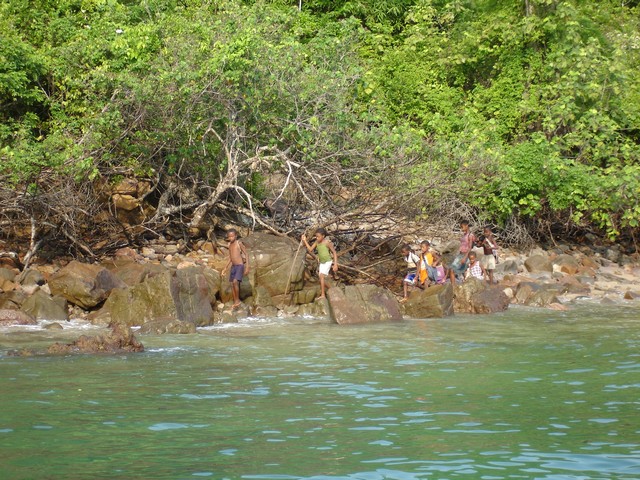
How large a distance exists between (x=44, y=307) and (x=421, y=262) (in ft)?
24.6

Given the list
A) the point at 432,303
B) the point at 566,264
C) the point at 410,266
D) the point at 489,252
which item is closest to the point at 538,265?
the point at 566,264

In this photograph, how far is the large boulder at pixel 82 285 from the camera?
15.7 metres

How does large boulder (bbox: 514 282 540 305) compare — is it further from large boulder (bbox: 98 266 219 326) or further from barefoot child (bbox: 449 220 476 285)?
large boulder (bbox: 98 266 219 326)

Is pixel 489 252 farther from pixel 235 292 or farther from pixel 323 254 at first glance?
pixel 235 292

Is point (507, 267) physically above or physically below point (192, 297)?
above

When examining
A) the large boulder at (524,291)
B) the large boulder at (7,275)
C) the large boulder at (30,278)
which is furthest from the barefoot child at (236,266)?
the large boulder at (524,291)

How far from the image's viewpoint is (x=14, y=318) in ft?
48.2

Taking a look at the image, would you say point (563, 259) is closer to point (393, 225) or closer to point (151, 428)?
point (393, 225)

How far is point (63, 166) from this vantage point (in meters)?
17.2

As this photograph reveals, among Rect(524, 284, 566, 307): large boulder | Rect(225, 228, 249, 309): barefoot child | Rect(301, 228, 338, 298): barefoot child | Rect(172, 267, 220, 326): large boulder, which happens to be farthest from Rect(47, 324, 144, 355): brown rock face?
Rect(524, 284, 566, 307): large boulder

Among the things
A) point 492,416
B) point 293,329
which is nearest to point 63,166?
point 293,329

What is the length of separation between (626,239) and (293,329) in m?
14.1

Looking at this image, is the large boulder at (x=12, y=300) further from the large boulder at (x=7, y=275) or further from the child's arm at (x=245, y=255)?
the child's arm at (x=245, y=255)

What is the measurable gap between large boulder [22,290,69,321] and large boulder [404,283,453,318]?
6.20m
